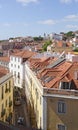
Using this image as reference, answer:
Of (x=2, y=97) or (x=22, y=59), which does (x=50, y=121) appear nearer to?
(x=2, y=97)

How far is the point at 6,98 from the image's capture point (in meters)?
46.2

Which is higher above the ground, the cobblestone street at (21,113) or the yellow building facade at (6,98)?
the yellow building facade at (6,98)

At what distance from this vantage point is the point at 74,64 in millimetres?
38906

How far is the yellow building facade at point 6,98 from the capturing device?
144ft

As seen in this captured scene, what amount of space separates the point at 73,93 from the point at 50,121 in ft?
13.3

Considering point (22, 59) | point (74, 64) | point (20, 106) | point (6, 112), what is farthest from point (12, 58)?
point (74, 64)

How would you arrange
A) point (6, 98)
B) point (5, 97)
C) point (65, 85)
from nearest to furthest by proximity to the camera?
1. point (65, 85)
2. point (5, 97)
3. point (6, 98)

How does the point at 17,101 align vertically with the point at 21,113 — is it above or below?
above

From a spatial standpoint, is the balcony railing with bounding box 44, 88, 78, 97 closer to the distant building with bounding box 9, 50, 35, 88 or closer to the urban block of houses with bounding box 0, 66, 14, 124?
the urban block of houses with bounding box 0, 66, 14, 124

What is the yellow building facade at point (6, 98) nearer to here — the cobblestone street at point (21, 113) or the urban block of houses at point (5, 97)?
the urban block of houses at point (5, 97)

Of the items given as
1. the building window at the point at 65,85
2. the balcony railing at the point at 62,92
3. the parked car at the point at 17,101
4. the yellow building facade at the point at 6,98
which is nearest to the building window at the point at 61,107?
the balcony railing at the point at 62,92

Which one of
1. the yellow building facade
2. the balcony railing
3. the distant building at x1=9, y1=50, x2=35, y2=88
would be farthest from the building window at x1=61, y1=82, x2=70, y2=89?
the distant building at x1=9, y1=50, x2=35, y2=88

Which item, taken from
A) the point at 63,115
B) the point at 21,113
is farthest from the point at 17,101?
the point at 63,115

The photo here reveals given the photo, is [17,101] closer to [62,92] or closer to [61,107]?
[61,107]
